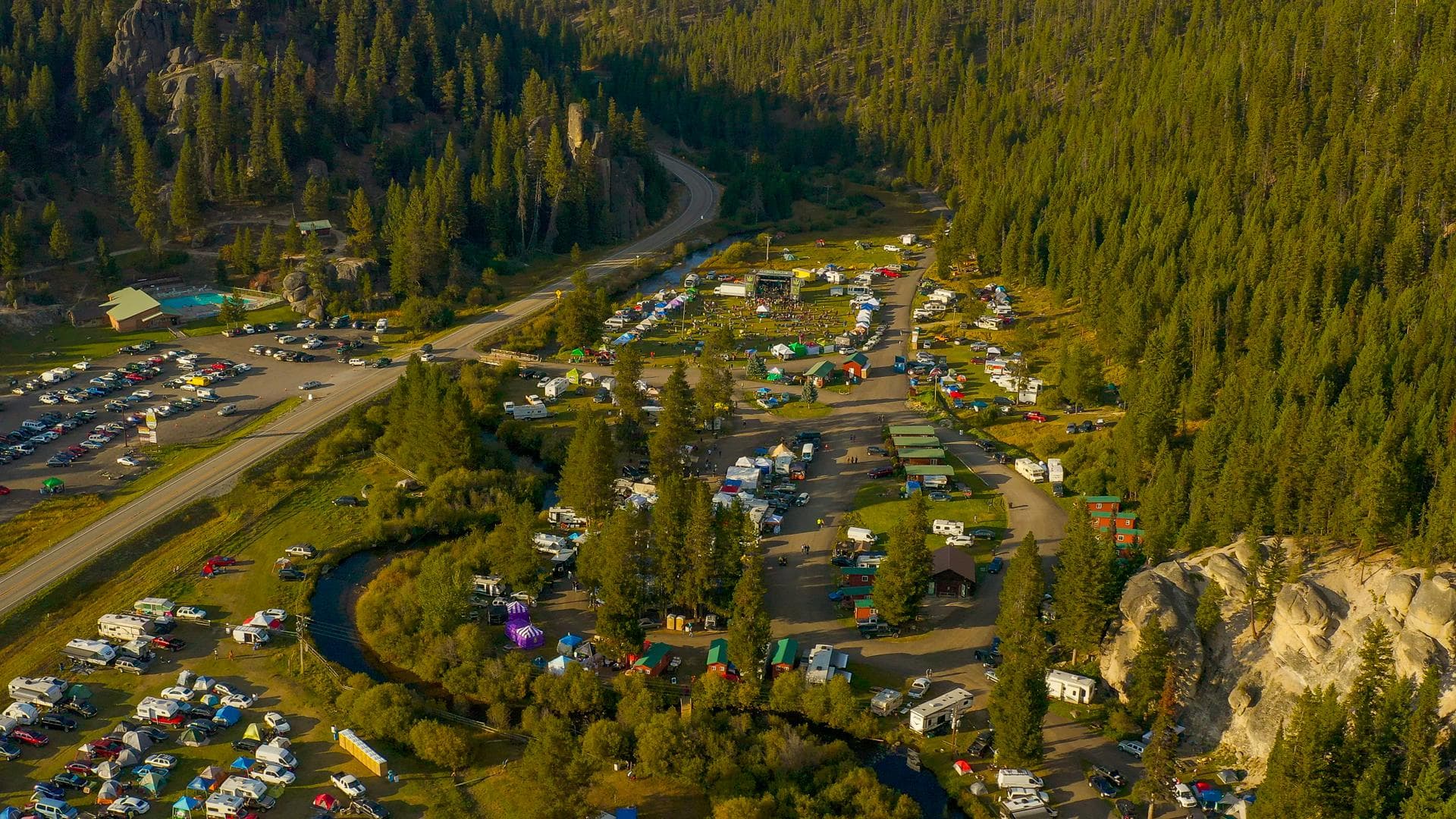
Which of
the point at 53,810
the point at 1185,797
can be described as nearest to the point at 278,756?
the point at 53,810

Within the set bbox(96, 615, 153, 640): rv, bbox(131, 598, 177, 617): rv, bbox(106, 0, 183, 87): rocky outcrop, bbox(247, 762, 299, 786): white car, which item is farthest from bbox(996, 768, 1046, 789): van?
bbox(106, 0, 183, 87): rocky outcrop

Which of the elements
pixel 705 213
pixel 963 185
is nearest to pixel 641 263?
pixel 705 213

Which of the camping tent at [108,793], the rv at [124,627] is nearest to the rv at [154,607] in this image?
the rv at [124,627]

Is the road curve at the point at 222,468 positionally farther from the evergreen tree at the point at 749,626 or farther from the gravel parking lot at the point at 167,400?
the evergreen tree at the point at 749,626

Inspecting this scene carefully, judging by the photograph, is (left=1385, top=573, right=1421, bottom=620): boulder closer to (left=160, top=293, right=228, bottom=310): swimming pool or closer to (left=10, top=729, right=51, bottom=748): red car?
(left=10, top=729, right=51, bottom=748): red car

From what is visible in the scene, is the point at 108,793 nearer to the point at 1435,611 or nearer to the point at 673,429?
the point at 673,429

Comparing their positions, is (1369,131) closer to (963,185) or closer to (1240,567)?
(963,185)
